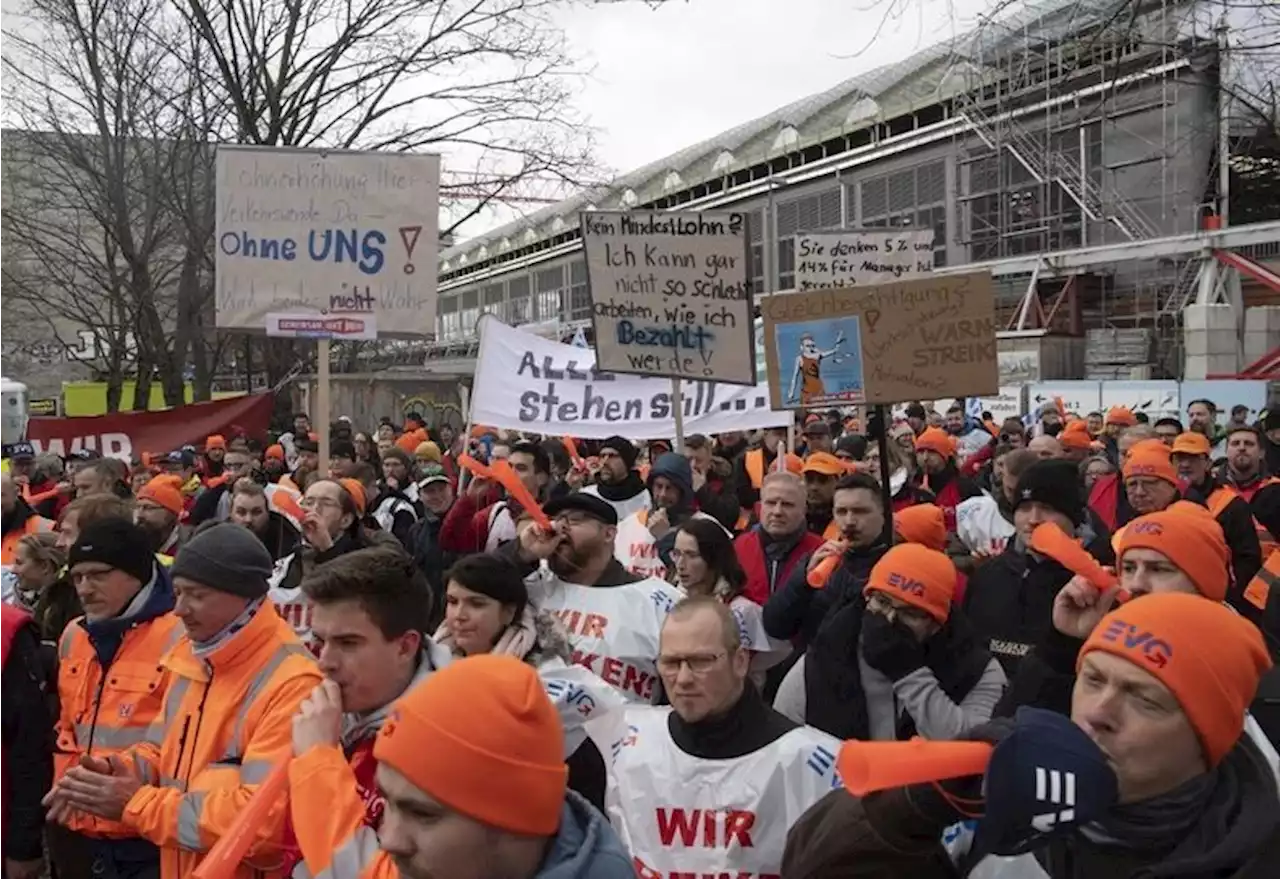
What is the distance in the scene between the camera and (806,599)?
4.53m

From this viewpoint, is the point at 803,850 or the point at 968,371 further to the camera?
the point at 968,371

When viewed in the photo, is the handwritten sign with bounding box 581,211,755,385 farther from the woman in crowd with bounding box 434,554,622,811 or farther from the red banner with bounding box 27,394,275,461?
the red banner with bounding box 27,394,275,461

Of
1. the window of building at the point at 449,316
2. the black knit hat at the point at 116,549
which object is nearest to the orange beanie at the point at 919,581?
the black knit hat at the point at 116,549

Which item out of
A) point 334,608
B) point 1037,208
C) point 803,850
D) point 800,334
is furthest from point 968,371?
point 1037,208

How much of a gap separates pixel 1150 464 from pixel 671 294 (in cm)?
288

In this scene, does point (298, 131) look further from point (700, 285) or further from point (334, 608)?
point (334, 608)

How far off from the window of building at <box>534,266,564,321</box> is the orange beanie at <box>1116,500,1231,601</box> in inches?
2099

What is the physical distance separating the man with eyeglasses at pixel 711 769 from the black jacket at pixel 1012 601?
1.45 metres

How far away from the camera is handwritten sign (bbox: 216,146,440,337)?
7.61 m

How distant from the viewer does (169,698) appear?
3281mm

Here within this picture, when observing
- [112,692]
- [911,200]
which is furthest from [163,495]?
[911,200]

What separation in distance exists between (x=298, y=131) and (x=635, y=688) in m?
18.6

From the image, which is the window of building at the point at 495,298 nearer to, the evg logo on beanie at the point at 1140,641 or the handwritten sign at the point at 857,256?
the handwritten sign at the point at 857,256

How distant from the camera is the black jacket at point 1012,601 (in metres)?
4.21
